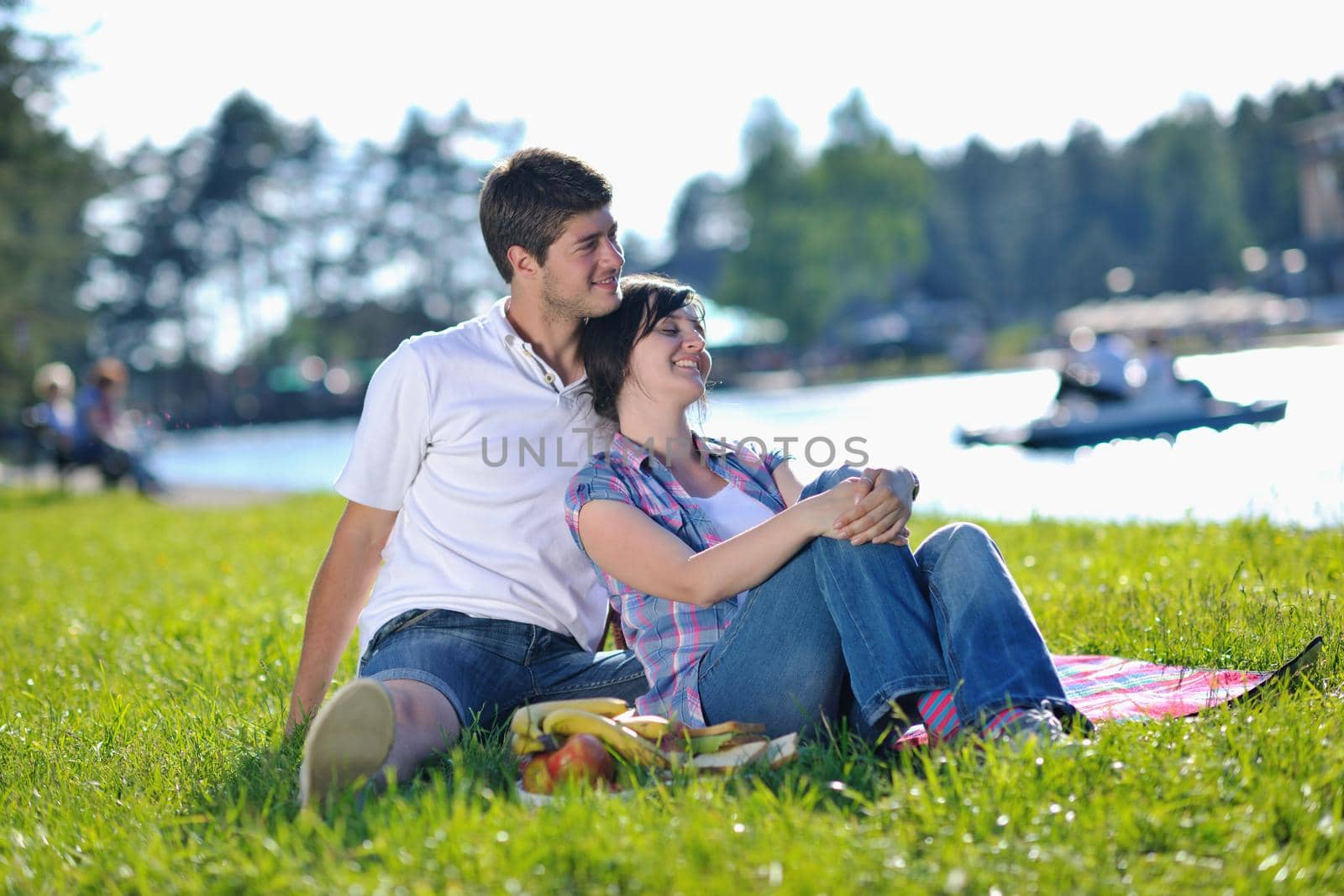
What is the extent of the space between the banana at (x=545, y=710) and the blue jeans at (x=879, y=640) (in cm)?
22

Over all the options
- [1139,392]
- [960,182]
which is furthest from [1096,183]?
[1139,392]

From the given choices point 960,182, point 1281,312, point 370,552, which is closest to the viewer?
point 370,552

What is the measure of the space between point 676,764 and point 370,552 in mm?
1296

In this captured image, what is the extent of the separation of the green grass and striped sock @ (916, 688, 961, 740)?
0.30 ft

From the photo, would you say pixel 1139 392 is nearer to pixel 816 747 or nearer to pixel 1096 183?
pixel 816 747

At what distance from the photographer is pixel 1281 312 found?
48.2 m

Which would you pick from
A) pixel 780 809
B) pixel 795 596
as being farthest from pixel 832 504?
pixel 780 809

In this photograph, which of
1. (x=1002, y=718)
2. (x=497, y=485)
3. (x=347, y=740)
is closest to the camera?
(x=347, y=740)

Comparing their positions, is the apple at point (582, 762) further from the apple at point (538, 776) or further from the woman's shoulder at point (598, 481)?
the woman's shoulder at point (598, 481)

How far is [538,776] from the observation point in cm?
286

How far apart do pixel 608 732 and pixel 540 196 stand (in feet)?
5.08

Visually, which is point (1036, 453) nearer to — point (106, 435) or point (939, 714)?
point (106, 435)

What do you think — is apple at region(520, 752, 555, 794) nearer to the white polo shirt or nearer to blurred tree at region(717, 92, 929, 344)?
the white polo shirt

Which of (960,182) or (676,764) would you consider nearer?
(676,764)
